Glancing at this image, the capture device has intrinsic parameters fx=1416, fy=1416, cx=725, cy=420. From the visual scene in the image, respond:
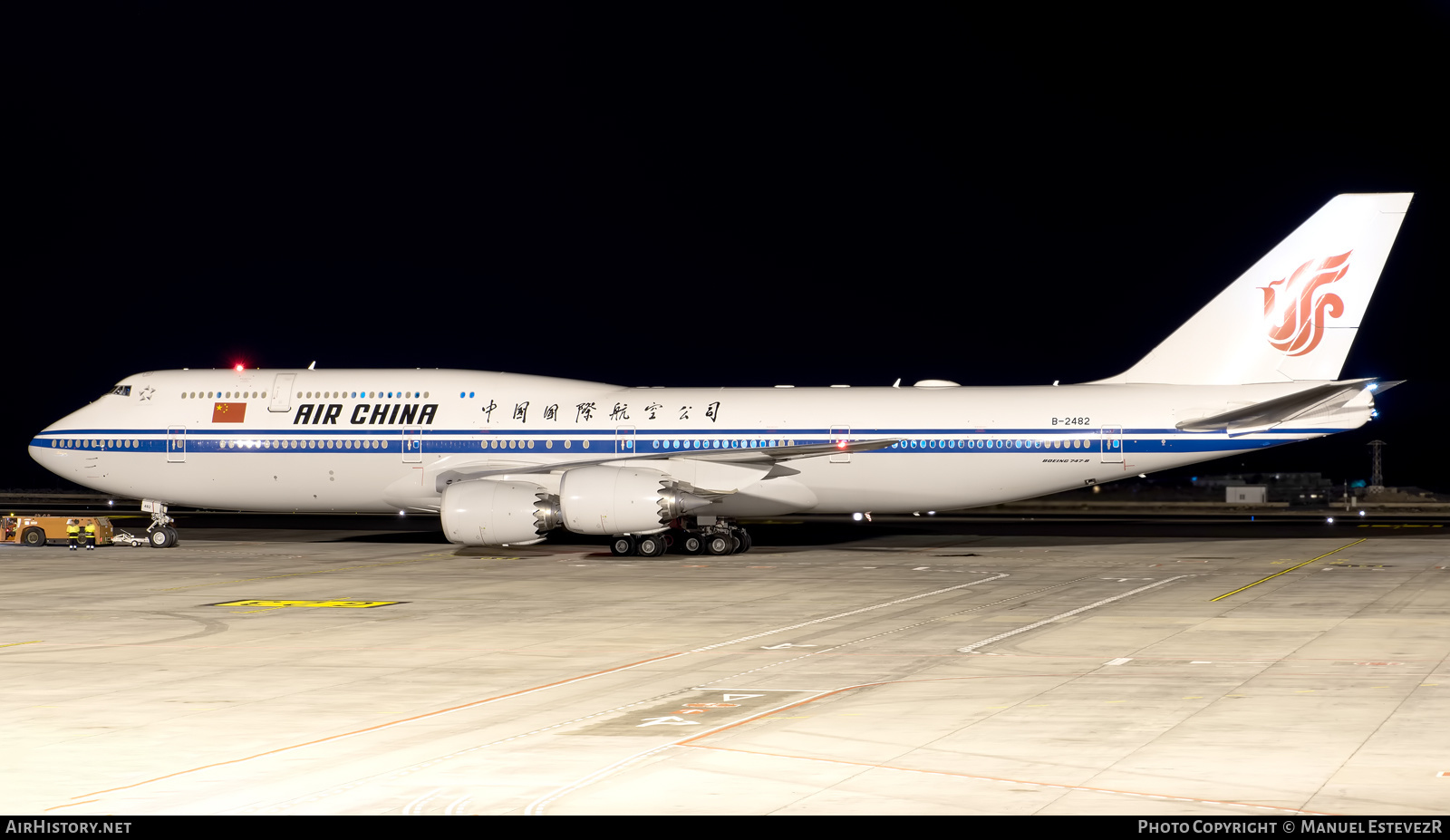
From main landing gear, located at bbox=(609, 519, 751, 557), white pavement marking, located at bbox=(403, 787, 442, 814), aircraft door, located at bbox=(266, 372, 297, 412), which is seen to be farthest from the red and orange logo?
white pavement marking, located at bbox=(403, 787, 442, 814)

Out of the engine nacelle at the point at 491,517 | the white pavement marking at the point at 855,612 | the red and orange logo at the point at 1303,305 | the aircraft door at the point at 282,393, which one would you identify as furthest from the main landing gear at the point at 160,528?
the red and orange logo at the point at 1303,305

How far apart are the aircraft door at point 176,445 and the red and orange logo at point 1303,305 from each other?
101 ft

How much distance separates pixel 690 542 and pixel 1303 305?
17.8m

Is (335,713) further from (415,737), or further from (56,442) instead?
(56,442)

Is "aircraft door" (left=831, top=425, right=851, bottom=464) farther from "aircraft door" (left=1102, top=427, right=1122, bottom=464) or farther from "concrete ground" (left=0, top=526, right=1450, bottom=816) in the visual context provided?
"concrete ground" (left=0, top=526, right=1450, bottom=816)

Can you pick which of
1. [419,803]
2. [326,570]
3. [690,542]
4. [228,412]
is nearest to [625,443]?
[690,542]

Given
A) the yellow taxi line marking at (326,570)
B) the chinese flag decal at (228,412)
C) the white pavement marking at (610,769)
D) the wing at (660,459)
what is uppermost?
the chinese flag decal at (228,412)

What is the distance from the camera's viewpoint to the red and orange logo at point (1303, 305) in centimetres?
3816

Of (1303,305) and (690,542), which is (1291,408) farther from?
(690,542)

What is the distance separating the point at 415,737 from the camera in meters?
13.2

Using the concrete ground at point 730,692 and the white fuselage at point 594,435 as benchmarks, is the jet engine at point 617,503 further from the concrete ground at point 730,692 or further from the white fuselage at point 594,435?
the concrete ground at point 730,692

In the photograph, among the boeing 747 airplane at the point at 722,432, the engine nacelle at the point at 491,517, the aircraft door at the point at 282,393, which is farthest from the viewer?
the aircraft door at the point at 282,393

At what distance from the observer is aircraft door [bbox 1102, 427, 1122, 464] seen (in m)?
37.8
